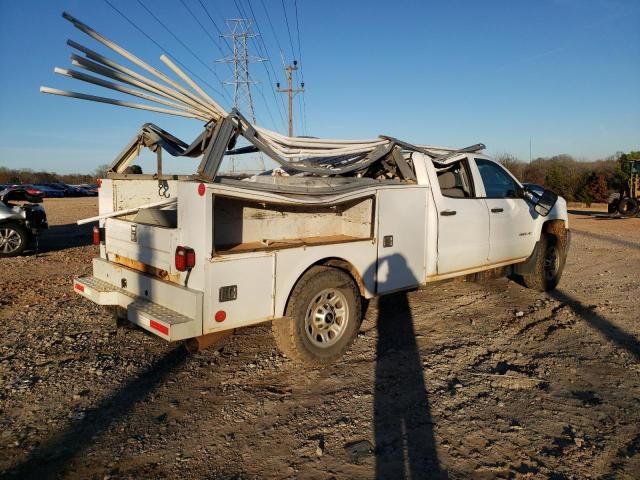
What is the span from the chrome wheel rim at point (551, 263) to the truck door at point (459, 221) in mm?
1682

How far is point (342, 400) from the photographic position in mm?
3914

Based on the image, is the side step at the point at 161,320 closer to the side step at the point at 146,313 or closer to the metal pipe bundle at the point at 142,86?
the side step at the point at 146,313

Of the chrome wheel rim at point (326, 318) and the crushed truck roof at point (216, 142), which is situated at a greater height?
the crushed truck roof at point (216, 142)

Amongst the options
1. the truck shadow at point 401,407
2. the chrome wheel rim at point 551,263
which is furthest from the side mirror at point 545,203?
the truck shadow at point 401,407

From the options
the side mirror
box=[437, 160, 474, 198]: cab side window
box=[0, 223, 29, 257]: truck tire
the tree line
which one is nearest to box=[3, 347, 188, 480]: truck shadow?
box=[437, 160, 474, 198]: cab side window

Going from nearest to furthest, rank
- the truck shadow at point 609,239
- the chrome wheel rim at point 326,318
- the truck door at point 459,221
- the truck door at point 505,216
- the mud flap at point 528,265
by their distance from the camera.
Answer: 1. the chrome wheel rim at point 326,318
2. the truck door at point 459,221
3. the truck door at point 505,216
4. the mud flap at point 528,265
5. the truck shadow at point 609,239

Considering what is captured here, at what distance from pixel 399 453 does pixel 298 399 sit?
1056 mm

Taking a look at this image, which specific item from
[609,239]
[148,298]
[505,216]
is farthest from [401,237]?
[609,239]

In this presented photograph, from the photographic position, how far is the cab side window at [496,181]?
21.7ft

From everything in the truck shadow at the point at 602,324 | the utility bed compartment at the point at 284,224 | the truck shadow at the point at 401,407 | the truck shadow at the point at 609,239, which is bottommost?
the truck shadow at the point at 401,407

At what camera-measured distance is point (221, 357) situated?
4.82 meters

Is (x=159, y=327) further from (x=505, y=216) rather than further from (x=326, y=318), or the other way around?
(x=505, y=216)

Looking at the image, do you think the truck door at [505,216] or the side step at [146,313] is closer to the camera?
the side step at [146,313]

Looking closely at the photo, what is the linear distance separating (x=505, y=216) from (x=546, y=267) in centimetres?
151
